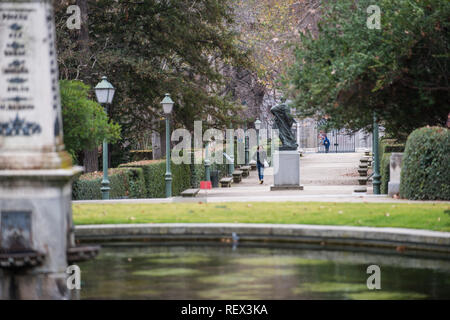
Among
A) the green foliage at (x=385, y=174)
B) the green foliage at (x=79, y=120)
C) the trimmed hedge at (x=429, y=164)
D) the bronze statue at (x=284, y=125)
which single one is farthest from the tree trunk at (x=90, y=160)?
the trimmed hedge at (x=429, y=164)

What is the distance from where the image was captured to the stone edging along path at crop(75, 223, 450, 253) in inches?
476

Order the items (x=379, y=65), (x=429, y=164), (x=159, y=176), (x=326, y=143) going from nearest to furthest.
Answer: (x=429, y=164) → (x=379, y=65) → (x=159, y=176) → (x=326, y=143)

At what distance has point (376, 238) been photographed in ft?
40.1

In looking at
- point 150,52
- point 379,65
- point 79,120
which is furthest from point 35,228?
point 150,52

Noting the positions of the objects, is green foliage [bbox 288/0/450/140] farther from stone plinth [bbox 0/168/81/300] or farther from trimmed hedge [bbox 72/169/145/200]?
stone plinth [bbox 0/168/81/300]

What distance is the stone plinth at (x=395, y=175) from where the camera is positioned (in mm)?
20852

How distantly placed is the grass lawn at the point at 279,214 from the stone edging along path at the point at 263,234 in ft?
2.86

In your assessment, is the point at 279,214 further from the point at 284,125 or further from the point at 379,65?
the point at 284,125

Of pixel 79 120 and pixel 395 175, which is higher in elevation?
pixel 79 120

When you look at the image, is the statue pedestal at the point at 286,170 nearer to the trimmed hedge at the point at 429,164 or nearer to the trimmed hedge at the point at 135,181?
the trimmed hedge at the point at 135,181

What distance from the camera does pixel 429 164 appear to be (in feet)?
61.9

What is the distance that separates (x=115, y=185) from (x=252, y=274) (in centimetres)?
1392
